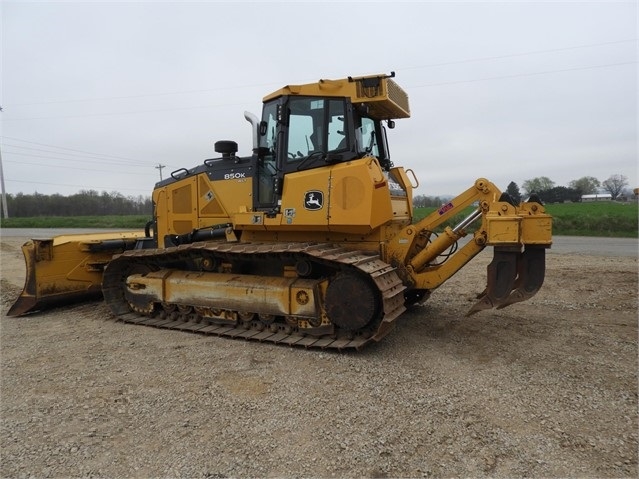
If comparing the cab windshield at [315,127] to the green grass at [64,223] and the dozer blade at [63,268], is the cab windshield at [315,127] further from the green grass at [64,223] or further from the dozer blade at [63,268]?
the green grass at [64,223]

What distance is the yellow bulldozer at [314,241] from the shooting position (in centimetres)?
530

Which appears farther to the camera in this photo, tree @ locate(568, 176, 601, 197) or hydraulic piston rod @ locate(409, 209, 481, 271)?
tree @ locate(568, 176, 601, 197)

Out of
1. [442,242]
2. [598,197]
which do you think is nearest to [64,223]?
[442,242]

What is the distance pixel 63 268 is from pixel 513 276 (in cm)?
726

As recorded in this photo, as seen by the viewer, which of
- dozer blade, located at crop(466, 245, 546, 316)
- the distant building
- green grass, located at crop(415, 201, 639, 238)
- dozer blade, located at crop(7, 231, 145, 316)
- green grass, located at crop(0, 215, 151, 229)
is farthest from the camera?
the distant building

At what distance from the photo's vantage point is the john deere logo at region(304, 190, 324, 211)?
19.1 feet

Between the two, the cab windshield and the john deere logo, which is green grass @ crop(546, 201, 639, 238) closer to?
the cab windshield

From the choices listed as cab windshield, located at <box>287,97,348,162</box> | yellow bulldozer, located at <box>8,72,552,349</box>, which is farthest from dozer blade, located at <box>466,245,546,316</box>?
cab windshield, located at <box>287,97,348,162</box>

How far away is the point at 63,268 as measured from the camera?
791 cm

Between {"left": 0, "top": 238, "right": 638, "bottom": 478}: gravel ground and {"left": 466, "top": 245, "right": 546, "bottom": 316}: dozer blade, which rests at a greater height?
{"left": 466, "top": 245, "right": 546, "bottom": 316}: dozer blade

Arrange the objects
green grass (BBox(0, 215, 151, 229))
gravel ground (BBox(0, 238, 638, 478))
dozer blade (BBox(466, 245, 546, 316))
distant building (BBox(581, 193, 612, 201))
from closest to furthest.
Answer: gravel ground (BBox(0, 238, 638, 478)), dozer blade (BBox(466, 245, 546, 316)), green grass (BBox(0, 215, 151, 229)), distant building (BBox(581, 193, 612, 201))

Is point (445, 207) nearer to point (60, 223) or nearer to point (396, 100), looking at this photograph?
point (396, 100)

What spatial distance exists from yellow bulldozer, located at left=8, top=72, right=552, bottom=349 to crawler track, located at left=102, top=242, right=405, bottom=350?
2cm

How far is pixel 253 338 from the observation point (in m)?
5.80
